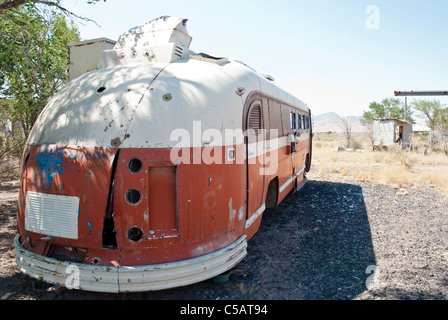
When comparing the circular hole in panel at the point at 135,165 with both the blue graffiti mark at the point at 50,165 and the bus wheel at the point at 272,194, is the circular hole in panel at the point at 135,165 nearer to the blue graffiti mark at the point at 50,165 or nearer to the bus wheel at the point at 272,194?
the blue graffiti mark at the point at 50,165

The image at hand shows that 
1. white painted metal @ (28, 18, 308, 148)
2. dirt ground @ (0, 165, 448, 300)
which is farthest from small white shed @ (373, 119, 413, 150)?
white painted metal @ (28, 18, 308, 148)

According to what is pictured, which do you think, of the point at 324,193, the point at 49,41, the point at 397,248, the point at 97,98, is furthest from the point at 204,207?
the point at 324,193

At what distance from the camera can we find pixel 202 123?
3.55 meters

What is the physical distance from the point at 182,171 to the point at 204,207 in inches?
18.9

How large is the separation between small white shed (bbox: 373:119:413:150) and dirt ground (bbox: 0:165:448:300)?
716 inches

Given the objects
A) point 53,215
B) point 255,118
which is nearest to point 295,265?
point 255,118

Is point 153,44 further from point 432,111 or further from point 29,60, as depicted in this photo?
point 432,111

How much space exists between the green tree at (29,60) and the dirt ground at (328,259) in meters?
2.44

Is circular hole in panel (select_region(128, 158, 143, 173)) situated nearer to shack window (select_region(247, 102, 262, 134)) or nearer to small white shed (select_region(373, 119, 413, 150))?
shack window (select_region(247, 102, 262, 134))

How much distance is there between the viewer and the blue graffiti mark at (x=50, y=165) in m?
3.38

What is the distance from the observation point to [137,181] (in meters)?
3.29

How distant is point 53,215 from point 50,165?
0.53 m

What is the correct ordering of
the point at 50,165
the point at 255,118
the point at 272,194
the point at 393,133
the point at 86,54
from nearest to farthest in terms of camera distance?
the point at 50,165, the point at 255,118, the point at 86,54, the point at 272,194, the point at 393,133

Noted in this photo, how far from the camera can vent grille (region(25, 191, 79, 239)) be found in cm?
329
